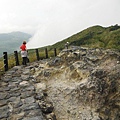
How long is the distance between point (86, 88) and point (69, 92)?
69 centimetres

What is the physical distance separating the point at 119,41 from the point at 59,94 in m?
47.9

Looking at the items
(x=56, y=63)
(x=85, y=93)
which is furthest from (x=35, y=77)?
(x=85, y=93)

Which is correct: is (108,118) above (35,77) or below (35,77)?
below

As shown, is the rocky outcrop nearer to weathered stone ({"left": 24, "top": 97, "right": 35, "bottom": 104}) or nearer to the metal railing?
weathered stone ({"left": 24, "top": 97, "right": 35, "bottom": 104})

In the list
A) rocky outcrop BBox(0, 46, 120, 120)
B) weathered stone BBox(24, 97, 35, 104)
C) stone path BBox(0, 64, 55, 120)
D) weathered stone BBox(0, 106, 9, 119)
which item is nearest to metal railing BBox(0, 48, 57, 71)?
rocky outcrop BBox(0, 46, 120, 120)

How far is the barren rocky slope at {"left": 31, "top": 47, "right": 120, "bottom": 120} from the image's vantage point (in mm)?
7647

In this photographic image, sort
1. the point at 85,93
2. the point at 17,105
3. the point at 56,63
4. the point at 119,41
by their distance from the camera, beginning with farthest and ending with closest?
the point at 119,41 < the point at 56,63 < the point at 85,93 < the point at 17,105

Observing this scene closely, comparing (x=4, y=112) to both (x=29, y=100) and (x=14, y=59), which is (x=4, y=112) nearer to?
(x=29, y=100)

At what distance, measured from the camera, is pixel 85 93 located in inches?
324

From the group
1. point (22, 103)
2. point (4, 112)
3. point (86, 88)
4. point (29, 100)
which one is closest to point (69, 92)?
point (86, 88)

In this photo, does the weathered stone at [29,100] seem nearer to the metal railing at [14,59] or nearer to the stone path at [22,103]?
the stone path at [22,103]

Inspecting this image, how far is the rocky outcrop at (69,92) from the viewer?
21.3 feet

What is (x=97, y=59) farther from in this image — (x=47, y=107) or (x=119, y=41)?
(x=119, y=41)

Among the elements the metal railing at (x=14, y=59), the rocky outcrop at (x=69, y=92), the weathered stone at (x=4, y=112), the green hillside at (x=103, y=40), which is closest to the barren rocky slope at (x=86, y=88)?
the rocky outcrop at (x=69, y=92)
